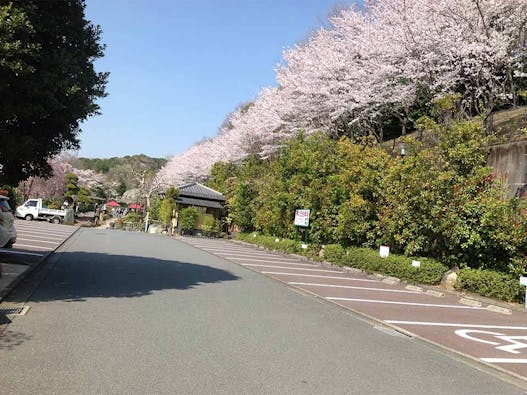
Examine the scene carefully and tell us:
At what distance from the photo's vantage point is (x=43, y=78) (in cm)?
720

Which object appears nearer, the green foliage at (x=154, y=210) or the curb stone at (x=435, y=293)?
the curb stone at (x=435, y=293)

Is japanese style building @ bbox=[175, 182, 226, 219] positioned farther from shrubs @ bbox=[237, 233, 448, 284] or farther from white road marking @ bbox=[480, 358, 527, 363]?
white road marking @ bbox=[480, 358, 527, 363]

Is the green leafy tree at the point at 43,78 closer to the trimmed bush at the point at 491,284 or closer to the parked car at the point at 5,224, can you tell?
the parked car at the point at 5,224

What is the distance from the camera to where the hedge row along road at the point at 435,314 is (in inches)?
268

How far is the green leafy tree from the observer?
6641mm

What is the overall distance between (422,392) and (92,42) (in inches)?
308

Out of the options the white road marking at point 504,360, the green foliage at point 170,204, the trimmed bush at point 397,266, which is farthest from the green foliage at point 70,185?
the white road marking at point 504,360

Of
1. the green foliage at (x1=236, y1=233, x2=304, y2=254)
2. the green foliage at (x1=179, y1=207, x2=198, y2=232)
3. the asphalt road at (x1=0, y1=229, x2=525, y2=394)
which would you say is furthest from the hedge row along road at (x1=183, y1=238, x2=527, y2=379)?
the green foliage at (x1=179, y1=207, x2=198, y2=232)

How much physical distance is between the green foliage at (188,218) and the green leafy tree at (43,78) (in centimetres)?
2692

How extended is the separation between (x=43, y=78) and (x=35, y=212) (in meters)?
31.7

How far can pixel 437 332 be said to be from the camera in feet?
25.6

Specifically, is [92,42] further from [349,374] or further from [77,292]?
[349,374]

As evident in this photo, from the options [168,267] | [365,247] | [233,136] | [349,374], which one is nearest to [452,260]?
[365,247]

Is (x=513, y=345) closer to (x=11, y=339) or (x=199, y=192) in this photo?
(x=11, y=339)
